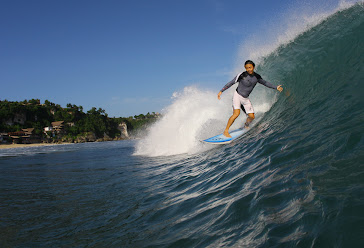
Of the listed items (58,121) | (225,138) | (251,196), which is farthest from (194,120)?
(58,121)

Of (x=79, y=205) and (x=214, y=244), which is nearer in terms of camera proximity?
(x=214, y=244)

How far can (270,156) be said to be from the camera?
4895 millimetres

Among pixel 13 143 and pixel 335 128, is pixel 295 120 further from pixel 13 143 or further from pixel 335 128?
pixel 13 143

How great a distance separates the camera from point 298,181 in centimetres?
316

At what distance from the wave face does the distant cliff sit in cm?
8631

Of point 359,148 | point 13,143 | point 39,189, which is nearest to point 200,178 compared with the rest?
point 359,148

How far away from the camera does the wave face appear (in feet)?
7.33

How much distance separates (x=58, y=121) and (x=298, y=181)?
348ft

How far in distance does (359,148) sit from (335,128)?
1.24 meters

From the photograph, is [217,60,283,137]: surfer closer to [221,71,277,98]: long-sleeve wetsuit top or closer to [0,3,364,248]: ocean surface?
[221,71,277,98]: long-sleeve wetsuit top

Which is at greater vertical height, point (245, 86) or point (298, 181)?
point (245, 86)

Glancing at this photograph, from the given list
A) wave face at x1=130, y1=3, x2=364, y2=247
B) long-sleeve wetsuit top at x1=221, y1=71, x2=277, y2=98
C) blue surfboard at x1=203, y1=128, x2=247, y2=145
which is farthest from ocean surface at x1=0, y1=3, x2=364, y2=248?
blue surfboard at x1=203, y1=128, x2=247, y2=145

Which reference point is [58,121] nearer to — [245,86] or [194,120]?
[194,120]

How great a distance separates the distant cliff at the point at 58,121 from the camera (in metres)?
82.3
